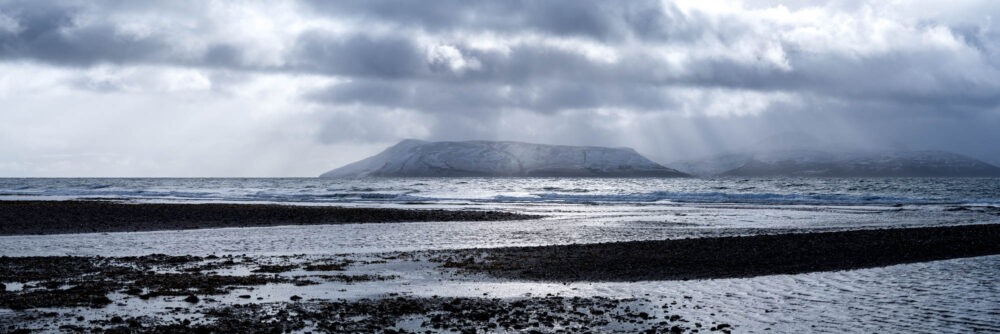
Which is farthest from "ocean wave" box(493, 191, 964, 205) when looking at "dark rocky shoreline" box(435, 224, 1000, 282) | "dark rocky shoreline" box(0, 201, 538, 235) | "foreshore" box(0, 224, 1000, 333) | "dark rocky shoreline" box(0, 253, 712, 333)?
"dark rocky shoreline" box(0, 253, 712, 333)

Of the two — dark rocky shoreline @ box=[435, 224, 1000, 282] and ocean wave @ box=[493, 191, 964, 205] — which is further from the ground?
ocean wave @ box=[493, 191, 964, 205]

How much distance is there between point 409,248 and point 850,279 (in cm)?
1495

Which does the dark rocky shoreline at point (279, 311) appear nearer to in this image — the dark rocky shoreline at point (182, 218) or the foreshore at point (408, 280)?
the foreshore at point (408, 280)

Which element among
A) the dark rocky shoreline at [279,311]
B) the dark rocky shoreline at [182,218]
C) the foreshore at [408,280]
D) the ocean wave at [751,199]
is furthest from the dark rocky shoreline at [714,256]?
the ocean wave at [751,199]

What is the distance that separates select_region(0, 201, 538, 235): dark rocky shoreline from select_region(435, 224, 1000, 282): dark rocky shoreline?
68.5ft

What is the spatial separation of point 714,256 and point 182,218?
3419cm

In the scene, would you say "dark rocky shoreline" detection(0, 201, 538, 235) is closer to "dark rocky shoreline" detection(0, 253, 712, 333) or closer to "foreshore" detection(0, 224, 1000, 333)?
"foreshore" detection(0, 224, 1000, 333)

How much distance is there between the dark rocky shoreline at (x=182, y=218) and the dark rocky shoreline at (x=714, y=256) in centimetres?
2088

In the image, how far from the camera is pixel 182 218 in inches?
1834

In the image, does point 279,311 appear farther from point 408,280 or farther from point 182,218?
point 182,218

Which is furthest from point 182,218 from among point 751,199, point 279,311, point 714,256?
point 751,199

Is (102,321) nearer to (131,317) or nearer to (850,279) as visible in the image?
(131,317)

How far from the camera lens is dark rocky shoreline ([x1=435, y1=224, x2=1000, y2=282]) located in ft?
68.0

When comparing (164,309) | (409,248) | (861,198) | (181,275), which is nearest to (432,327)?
(164,309)
